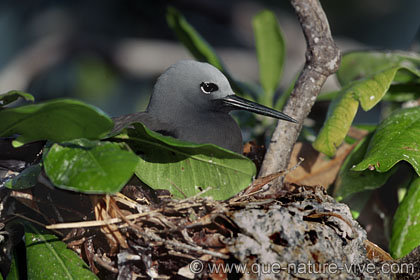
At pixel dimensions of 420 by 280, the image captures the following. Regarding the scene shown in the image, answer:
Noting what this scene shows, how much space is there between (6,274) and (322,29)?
121cm

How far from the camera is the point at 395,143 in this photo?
1690 mm

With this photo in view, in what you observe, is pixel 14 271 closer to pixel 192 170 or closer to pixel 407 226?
pixel 192 170

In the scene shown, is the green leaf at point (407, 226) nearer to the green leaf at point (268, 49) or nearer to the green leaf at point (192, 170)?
the green leaf at point (192, 170)

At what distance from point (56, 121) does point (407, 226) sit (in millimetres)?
1061

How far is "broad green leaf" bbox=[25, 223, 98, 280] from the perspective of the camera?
4.57 feet

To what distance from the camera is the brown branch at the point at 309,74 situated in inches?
71.1

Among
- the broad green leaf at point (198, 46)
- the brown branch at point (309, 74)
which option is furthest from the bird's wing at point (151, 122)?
the broad green leaf at point (198, 46)

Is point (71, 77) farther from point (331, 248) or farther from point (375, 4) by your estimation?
point (331, 248)

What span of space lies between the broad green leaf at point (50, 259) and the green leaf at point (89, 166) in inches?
10.4

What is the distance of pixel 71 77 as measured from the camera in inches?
201

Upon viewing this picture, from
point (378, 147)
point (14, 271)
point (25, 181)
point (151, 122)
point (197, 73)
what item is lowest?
point (14, 271)

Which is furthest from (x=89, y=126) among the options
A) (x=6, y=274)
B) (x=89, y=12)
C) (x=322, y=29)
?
(x=89, y=12)

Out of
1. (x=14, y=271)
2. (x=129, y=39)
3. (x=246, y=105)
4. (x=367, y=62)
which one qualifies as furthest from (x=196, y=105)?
(x=129, y=39)

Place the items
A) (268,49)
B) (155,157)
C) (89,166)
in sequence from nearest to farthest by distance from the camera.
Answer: (89,166) < (155,157) < (268,49)
